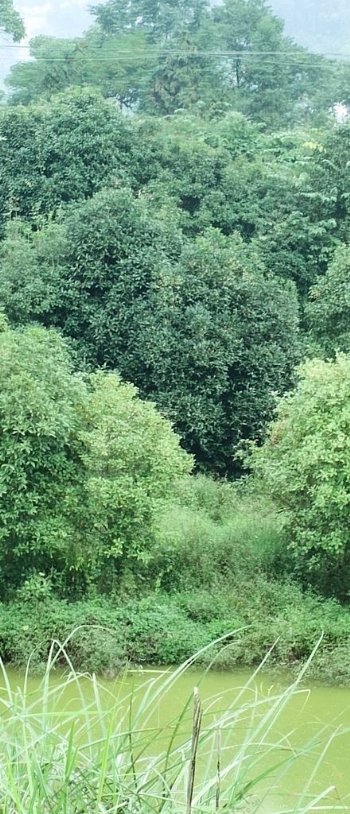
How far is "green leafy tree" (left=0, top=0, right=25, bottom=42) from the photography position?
21428 millimetres

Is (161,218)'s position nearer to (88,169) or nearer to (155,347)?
(88,169)

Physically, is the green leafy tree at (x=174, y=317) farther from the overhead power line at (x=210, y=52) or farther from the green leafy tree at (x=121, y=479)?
the overhead power line at (x=210, y=52)

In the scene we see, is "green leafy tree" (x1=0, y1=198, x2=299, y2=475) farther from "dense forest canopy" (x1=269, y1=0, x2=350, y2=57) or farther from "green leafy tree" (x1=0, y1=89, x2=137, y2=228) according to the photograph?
"dense forest canopy" (x1=269, y1=0, x2=350, y2=57)

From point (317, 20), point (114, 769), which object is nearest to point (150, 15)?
point (317, 20)

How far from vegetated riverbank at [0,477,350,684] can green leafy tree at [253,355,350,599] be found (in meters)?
0.38

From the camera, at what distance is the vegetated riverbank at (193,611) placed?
8156 mm

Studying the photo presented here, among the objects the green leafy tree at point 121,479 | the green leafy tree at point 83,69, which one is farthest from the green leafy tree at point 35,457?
the green leafy tree at point 83,69

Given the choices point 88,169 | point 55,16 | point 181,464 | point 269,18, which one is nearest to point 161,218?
point 88,169

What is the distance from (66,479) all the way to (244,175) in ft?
31.5

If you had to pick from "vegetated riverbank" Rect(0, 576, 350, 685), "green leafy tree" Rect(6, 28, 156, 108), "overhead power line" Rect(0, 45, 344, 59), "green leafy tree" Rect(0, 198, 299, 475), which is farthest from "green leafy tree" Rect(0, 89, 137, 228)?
"vegetated riverbank" Rect(0, 576, 350, 685)

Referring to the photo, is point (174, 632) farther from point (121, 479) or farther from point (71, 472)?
point (71, 472)

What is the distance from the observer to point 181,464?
30.3 feet

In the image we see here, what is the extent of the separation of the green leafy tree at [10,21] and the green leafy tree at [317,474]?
51.1ft

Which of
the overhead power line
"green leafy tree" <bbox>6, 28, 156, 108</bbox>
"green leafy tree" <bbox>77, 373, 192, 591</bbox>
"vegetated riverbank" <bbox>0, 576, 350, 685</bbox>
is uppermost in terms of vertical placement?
the overhead power line
